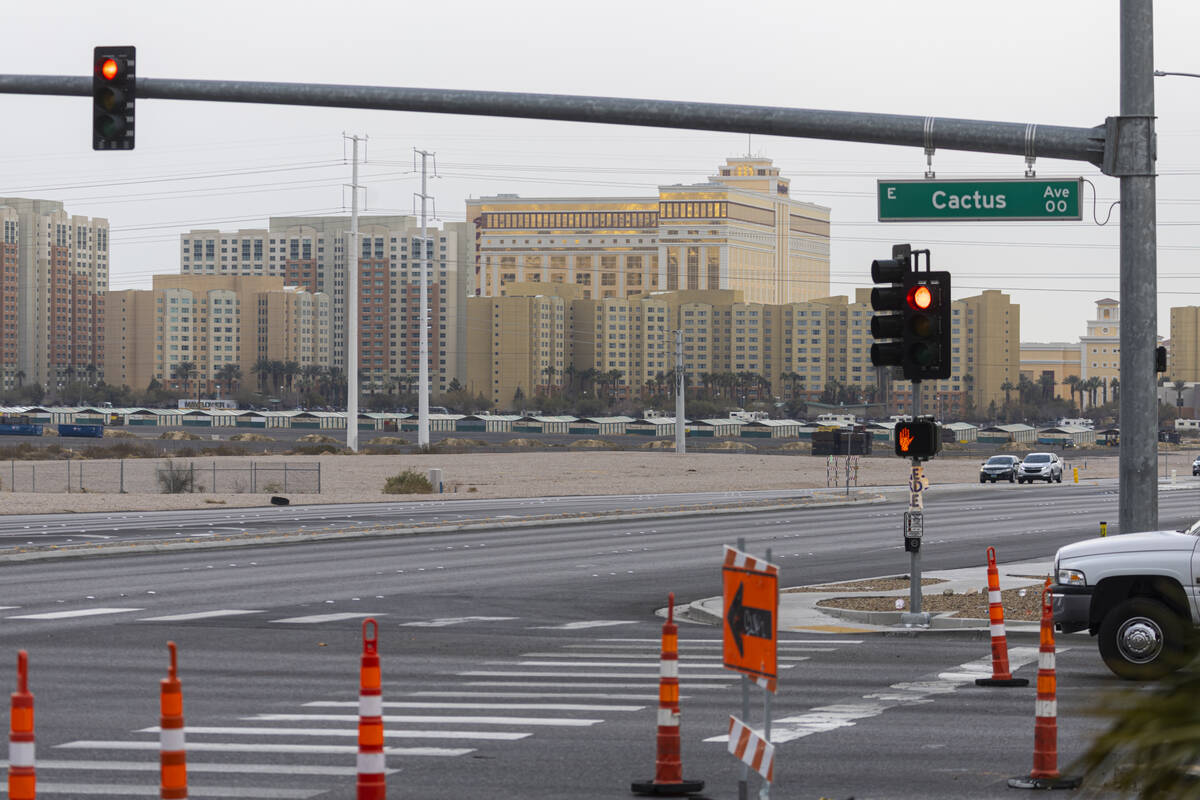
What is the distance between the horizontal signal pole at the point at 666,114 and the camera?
53.7 ft

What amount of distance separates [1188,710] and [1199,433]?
676 ft

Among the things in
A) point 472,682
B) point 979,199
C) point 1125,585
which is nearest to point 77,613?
point 472,682

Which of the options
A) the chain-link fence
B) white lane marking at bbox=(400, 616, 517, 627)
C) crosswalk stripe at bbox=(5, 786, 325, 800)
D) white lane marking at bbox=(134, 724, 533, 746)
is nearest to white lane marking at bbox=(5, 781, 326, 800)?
crosswalk stripe at bbox=(5, 786, 325, 800)

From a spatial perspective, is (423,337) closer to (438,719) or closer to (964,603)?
(964,603)

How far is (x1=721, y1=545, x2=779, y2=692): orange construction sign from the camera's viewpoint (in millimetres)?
8367

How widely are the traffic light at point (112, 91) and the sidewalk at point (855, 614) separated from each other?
9.77 m

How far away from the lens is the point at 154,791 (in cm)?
955

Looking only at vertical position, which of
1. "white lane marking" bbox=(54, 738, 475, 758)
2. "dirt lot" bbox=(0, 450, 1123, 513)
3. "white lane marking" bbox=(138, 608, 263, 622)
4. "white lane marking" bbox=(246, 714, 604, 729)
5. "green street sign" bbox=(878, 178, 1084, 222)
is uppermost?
"green street sign" bbox=(878, 178, 1084, 222)

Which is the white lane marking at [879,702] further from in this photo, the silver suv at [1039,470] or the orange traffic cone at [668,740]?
the silver suv at [1039,470]

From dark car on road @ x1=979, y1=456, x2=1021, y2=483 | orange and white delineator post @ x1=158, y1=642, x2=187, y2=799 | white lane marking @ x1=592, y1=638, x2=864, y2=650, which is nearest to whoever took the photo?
orange and white delineator post @ x1=158, y1=642, x2=187, y2=799

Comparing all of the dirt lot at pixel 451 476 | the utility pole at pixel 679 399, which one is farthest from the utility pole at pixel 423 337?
the utility pole at pixel 679 399

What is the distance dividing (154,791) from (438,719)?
3157 mm

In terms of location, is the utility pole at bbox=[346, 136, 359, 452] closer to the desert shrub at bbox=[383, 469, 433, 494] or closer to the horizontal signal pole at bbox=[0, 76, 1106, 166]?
the desert shrub at bbox=[383, 469, 433, 494]

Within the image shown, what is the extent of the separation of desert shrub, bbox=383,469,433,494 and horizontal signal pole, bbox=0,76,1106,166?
158 ft
